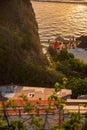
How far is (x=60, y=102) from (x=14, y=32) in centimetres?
1274

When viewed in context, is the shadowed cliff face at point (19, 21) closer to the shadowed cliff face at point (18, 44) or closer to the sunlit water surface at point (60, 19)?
the shadowed cliff face at point (18, 44)

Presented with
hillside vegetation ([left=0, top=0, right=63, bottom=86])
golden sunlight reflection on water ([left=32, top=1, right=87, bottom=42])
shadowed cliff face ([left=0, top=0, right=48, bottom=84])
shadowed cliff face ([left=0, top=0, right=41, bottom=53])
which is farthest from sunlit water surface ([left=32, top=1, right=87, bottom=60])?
hillside vegetation ([left=0, top=0, right=63, bottom=86])

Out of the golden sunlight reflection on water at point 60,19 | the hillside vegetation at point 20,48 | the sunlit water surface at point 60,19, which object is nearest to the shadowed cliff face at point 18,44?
the hillside vegetation at point 20,48

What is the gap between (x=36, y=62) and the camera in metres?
21.5

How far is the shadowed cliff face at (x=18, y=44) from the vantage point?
19.4 m

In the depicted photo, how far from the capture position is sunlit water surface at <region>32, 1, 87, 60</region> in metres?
49.2

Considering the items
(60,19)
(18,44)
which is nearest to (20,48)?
(18,44)

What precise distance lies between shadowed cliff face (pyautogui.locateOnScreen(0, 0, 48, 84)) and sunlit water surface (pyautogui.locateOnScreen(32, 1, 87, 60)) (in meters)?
15.1

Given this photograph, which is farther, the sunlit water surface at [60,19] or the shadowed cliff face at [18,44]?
the sunlit water surface at [60,19]

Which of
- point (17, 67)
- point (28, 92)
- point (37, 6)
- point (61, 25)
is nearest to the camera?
point (28, 92)

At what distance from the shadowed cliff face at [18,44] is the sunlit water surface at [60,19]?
49.6ft

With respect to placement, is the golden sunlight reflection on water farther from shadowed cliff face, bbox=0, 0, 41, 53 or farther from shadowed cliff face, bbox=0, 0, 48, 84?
shadowed cliff face, bbox=0, 0, 48, 84

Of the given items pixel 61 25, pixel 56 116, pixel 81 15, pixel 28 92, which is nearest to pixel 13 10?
pixel 28 92

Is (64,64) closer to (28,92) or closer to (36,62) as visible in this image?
(36,62)
